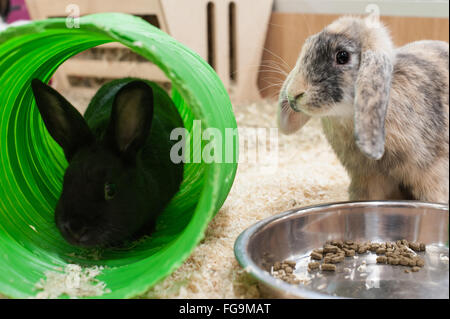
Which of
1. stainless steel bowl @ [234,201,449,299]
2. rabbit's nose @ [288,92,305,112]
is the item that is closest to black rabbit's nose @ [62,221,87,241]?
stainless steel bowl @ [234,201,449,299]

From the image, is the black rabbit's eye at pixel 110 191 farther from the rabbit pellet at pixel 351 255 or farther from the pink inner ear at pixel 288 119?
the pink inner ear at pixel 288 119

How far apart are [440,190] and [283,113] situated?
64cm

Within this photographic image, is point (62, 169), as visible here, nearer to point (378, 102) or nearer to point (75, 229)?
point (75, 229)

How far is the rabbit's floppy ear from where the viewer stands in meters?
1.75

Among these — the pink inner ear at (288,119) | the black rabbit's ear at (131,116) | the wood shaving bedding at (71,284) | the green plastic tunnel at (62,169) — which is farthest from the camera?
the pink inner ear at (288,119)

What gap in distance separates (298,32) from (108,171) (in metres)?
2.40

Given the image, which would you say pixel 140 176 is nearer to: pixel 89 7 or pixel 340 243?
pixel 340 243

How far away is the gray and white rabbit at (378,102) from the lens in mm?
1772

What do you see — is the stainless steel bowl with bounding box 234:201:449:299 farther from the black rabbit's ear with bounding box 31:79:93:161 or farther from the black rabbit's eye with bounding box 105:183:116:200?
the black rabbit's ear with bounding box 31:79:93:161

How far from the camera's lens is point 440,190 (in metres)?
2.01

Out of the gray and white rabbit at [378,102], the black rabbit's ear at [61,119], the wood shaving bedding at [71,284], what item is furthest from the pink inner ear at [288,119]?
the wood shaving bedding at [71,284]

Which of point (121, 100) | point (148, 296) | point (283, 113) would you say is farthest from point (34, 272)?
point (283, 113)

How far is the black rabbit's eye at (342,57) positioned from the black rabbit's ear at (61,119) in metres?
0.84

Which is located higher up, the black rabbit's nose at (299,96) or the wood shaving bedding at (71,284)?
the black rabbit's nose at (299,96)
